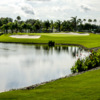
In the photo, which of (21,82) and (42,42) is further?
(42,42)

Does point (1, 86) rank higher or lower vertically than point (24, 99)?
lower

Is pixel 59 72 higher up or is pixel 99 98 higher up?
pixel 99 98

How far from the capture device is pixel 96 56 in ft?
96.1

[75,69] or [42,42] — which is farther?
[42,42]

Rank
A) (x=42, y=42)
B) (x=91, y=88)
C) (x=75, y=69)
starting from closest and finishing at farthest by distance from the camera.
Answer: (x=91, y=88)
(x=75, y=69)
(x=42, y=42)

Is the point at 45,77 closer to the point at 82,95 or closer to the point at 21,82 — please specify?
the point at 21,82

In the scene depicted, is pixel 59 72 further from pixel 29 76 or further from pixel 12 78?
pixel 12 78

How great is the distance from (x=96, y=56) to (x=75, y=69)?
429 centimetres

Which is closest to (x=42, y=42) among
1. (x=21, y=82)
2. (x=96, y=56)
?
(x=96, y=56)

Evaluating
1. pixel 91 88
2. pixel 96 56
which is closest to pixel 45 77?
pixel 96 56

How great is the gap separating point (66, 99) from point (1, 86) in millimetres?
10436

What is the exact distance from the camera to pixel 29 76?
1006 inches

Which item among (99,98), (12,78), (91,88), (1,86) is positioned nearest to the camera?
(99,98)

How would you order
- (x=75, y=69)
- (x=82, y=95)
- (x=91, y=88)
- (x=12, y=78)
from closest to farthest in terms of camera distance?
(x=82, y=95) < (x=91, y=88) < (x=12, y=78) < (x=75, y=69)
